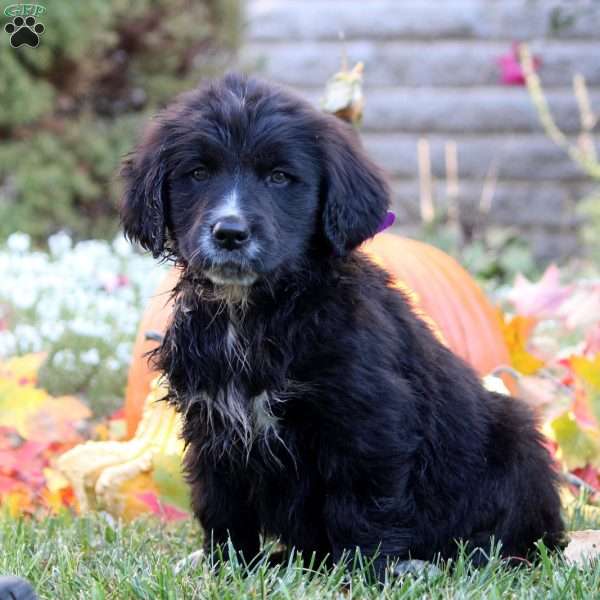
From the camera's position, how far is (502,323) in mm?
4766

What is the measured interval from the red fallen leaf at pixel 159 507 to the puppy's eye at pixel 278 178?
135cm

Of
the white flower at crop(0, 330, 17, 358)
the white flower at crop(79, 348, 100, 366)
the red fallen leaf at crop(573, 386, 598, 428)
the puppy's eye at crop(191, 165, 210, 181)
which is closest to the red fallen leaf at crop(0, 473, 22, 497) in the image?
the white flower at crop(0, 330, 17, 358)

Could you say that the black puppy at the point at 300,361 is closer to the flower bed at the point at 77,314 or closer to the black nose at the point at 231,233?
the black nose at the point at 231,233

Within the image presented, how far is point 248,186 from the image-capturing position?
280 centimetres

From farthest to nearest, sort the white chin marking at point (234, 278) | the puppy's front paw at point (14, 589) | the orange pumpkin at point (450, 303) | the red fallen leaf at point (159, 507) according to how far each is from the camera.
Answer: the orange pumpkin at point (450, 303)
the red fallen leaf at point (159, 507)
the white chin marking at point (234, 278)
the puppy's front paw at point (14, 589)

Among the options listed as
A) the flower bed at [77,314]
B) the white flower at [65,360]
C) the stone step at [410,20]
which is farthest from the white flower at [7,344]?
the stone step at [410,20]

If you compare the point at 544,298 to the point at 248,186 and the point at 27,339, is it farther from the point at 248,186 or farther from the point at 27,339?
the point at 248,186

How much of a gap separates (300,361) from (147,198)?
630mm

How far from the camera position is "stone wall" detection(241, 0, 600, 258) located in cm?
958

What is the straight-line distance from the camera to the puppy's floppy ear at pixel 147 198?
2934mm

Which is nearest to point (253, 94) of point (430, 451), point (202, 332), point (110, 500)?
point (202, 332)

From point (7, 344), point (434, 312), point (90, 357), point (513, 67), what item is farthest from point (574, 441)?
point (513, 67)

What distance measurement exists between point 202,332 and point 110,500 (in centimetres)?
98

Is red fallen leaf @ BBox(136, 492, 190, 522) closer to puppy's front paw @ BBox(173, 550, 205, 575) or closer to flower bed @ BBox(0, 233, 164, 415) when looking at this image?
puppy's front paw @ BBox(173, 550, 205, 575)
